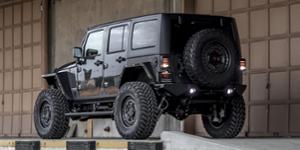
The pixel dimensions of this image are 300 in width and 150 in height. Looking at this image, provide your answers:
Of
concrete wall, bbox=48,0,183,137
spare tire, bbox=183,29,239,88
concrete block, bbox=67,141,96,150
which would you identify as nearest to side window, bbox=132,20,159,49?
spare tire, bbox=183,29,239,88

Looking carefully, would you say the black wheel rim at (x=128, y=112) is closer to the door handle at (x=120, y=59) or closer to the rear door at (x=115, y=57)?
the rear door at (x=115, y=57)

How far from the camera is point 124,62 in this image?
10.6 metres

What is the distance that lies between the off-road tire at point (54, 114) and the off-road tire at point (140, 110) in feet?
6.38

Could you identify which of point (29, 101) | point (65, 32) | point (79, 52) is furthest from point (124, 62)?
point (29, 101)

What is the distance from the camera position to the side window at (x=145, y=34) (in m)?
10.1

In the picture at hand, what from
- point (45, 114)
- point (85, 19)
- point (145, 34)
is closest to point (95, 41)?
point (145, 34)

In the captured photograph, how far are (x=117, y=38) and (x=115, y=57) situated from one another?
0.35m

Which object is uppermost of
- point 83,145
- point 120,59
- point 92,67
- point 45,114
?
point 120,59

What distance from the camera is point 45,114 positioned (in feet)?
39.4

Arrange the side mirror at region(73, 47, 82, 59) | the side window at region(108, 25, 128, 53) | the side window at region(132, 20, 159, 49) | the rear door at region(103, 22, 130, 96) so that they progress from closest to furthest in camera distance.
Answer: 1. the side window at region(132, 20, 159, 49)
2. the rear door at region(103, 22, 130, 96)
3. the side window at region(108, 25, 128, 53)
4. the side mirror at region(73, 47, 82, 59)

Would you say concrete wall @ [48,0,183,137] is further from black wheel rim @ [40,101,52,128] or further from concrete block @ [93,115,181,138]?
black wheel rim @ [40,101,52,128]

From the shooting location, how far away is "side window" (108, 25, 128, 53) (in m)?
10.8

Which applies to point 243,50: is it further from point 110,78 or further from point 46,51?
point 46,51

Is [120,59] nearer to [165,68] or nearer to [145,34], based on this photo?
[145,34]
